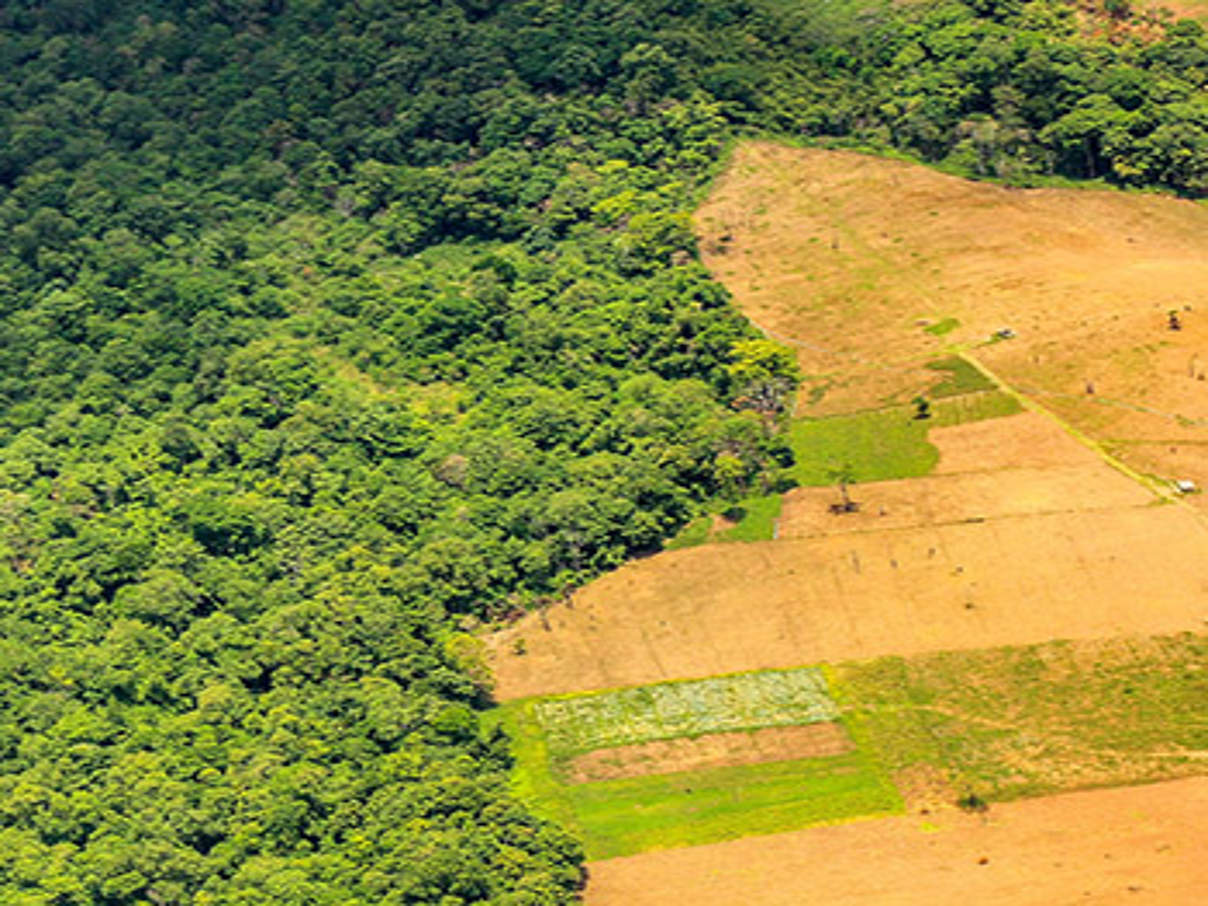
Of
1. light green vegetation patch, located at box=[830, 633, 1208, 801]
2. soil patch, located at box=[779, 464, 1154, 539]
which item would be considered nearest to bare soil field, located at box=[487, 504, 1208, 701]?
soil patch, located at box=[779, 464, 1154, 539]

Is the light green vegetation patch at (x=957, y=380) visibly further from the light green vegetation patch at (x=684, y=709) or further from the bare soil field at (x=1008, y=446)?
the light green vegetation patch at (x=684, y=709)

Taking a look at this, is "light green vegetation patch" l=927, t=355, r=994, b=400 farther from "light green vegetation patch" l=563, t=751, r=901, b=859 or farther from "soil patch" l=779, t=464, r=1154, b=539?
"light green vegetation patch" l=563, t=751, r=901, b=859

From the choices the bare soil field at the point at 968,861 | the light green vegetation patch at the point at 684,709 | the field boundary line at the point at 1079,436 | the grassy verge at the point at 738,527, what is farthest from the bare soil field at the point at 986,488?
the bare soil field at the point at 968,861

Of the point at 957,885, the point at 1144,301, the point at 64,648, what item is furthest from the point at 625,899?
the point at 1144,301

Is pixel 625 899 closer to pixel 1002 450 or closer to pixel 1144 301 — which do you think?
pixel 1002 450

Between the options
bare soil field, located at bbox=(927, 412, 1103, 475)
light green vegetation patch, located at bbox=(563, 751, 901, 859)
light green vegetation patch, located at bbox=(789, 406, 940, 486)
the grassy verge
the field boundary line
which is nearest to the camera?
light green vegetation patch, located at bbox=(563, 751, 901, 859)

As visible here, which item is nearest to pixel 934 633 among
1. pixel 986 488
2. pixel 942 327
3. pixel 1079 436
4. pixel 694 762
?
pixel 986 488

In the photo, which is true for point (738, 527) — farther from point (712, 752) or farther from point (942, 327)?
point (942, 327)
